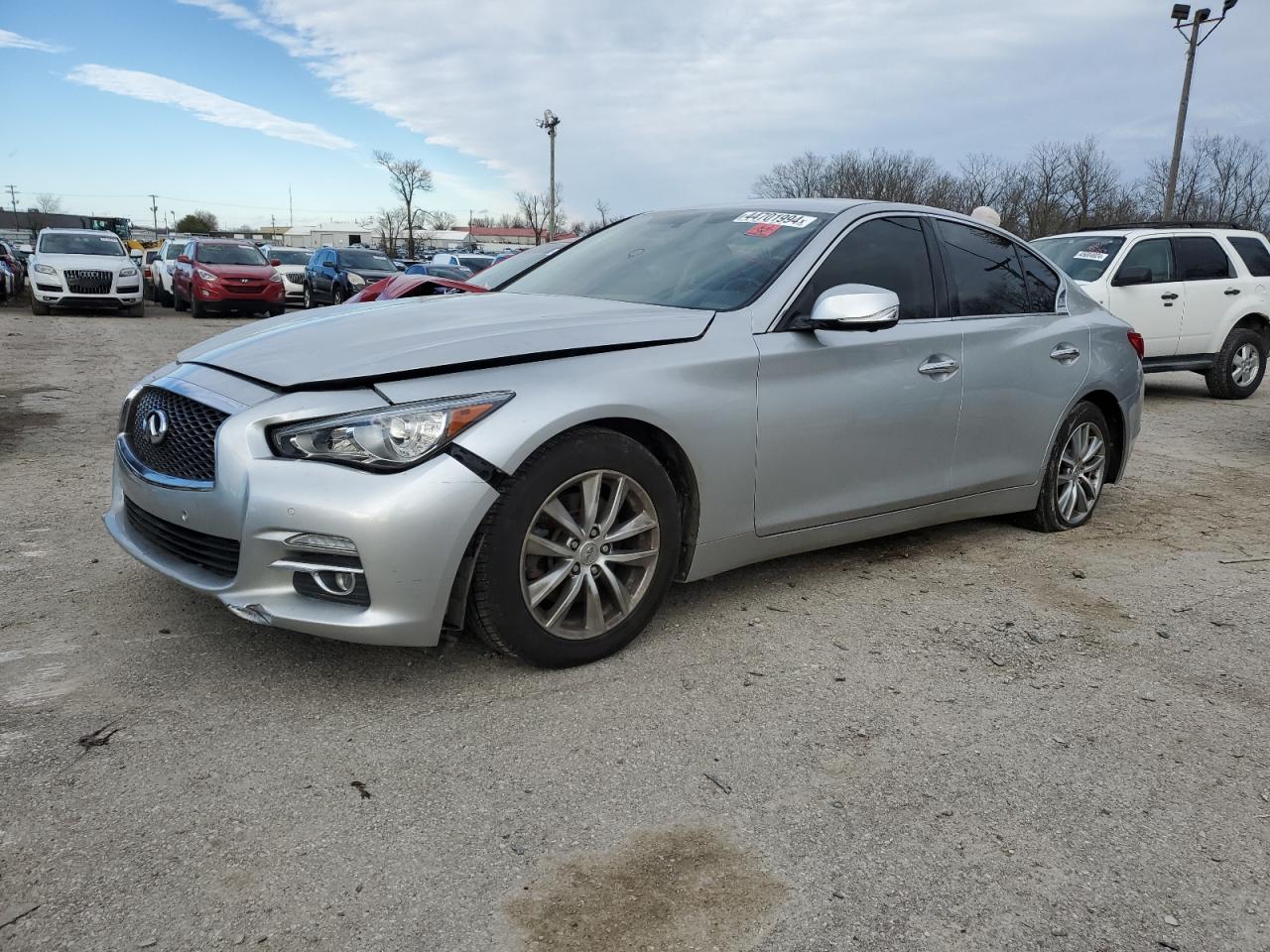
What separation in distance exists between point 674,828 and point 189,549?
1745 mm

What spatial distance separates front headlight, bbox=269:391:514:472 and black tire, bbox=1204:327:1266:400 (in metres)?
10.9

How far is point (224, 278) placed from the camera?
66.7ft

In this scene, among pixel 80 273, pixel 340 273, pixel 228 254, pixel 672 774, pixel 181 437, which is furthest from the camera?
pixel 340 273

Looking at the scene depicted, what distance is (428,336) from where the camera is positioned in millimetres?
3195

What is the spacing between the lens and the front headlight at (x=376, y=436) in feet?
9.32

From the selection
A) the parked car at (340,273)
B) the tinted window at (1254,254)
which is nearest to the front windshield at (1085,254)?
the tinted window at (1254,254)

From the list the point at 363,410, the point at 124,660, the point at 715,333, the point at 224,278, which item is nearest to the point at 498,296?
the point at 715,333

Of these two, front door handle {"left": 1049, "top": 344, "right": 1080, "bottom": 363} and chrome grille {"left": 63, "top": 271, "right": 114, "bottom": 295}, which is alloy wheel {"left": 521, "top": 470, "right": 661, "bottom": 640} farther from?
chrome grille {"left": 63, "top": 271, "right": 114, "bottom": 295}

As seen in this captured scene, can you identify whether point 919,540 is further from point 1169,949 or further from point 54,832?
point 54,832

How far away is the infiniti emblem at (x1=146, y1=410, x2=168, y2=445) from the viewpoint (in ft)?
10.5

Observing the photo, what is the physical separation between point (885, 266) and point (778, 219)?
0.49 m

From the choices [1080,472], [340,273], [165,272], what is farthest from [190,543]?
[165,272]

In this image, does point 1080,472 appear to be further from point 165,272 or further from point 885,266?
point 165,272

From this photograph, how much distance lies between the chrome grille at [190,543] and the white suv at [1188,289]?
9522mm
